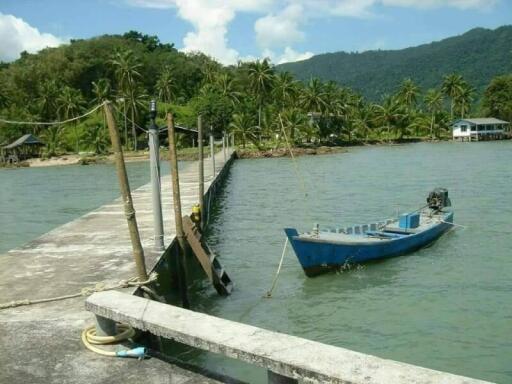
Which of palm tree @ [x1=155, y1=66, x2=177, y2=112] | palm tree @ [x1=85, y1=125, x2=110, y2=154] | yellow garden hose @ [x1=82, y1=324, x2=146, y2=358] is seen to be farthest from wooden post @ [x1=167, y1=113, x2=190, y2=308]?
palm tree @ [x1=155, y1=66, x2=177, y2=112]

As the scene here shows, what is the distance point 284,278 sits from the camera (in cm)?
1240

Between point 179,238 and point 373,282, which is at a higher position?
point 179,238

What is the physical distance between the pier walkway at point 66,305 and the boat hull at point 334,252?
8.76ft

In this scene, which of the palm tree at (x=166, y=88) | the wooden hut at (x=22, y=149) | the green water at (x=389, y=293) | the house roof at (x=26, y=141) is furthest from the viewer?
the palm tree at (x=166, y=88)

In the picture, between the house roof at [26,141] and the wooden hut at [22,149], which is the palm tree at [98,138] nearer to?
the wooden hut at [22,149]

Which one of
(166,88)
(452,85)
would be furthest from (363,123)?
(166,88)

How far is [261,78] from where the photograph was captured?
73.2 meters

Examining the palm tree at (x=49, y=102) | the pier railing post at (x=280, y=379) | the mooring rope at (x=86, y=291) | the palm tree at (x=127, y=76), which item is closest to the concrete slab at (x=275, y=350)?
the pier railing post at (x=280, y=379)

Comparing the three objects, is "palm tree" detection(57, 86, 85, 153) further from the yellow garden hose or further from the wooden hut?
the yellow garden hose

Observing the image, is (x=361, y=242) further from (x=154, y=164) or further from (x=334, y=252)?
(x=154, y=164)

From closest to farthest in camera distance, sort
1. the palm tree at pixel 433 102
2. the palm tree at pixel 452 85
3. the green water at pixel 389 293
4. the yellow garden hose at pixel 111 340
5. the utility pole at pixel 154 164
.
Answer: the yellow garden hose at pixel 111 340, the green water at pixel 389 293, the utility pole at pixel 154 164, the palm tree at pixel 433 102, the palm tree at pixel 452 85

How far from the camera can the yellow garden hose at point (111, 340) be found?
536 centimetres

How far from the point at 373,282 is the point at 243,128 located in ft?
188

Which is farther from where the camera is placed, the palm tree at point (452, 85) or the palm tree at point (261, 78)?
the palm tree at point (452, 85)
